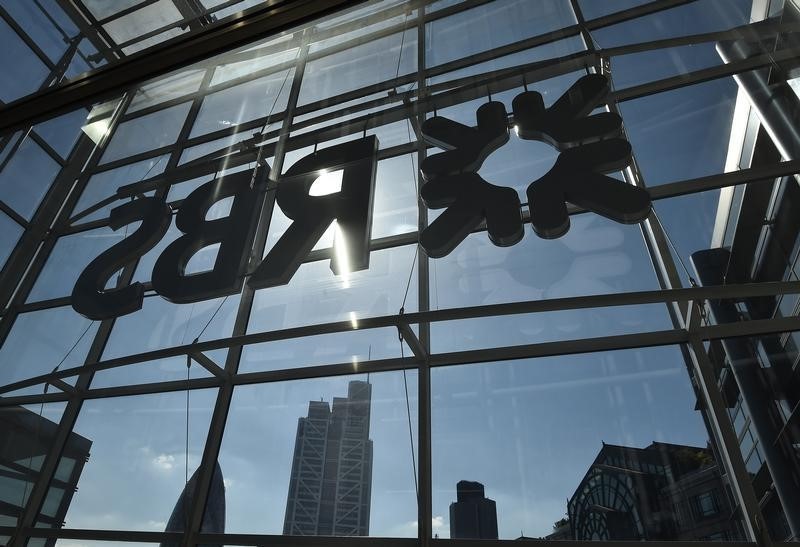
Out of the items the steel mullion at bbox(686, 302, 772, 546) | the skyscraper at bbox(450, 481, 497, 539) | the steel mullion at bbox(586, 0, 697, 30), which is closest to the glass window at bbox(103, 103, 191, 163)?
the skyscraper at bbox(450, 481, 497, 539)

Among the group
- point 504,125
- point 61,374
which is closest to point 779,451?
point 504,125

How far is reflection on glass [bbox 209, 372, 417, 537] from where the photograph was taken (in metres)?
4.34

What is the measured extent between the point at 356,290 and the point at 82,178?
8.80ft

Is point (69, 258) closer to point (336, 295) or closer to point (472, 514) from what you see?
point (336, 295)

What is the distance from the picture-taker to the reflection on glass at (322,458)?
434 centimetres

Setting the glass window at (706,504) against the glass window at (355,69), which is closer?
the glass window at (706,504)

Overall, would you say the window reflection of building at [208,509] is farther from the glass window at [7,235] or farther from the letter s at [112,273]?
the letter s at [112,273]

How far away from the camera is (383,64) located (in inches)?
249

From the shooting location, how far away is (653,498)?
3.88 meters

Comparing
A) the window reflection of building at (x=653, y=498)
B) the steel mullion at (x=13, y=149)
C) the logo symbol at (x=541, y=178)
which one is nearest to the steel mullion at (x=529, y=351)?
the window reflection of building at (x=653, y=498)

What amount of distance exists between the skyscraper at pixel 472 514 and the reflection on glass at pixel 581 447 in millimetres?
44

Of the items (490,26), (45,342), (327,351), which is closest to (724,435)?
(327,351)

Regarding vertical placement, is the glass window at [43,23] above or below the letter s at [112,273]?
above

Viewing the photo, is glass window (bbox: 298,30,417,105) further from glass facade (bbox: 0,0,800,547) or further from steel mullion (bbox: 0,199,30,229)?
steel mullion (bbox: 0,199,30,229)
